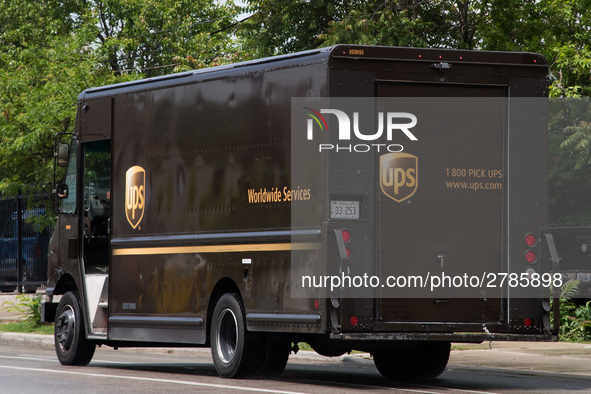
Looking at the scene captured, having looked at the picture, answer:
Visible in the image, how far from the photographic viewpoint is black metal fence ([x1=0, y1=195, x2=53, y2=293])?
23.1 meters

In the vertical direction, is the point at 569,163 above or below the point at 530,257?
above

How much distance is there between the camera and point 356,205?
9234mm

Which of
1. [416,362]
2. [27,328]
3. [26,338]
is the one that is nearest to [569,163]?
[416,362]

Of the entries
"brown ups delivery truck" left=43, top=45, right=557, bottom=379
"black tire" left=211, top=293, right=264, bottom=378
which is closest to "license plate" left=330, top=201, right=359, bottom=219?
"brown ups delivery truck" left=43, top=45, right=557, bottom=379

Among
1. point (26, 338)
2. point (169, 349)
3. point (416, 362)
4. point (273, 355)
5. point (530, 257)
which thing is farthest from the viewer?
point (26, 338)

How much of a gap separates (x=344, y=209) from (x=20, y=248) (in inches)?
647

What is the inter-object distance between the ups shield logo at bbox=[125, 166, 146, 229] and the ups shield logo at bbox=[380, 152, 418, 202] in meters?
3.54

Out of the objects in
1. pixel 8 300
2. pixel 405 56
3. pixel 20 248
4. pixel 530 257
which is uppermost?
pixel 405 56

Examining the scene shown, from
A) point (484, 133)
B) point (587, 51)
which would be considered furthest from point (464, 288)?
point (587, 51)

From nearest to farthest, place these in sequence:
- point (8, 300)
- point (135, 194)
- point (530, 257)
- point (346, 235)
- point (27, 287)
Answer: point (346, 235) → point (530, 257) → point (135, 194) → point (8, 300) → point (27, 287)

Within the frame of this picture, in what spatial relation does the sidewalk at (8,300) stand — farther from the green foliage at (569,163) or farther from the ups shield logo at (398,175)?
the ups shield logo at (398,175)

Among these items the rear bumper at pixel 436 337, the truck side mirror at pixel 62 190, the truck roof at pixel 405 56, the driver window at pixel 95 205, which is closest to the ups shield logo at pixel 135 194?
the driver window at pixel 95 205

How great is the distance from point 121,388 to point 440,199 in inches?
154

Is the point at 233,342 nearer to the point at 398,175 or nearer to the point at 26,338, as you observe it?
the point at 398,175
